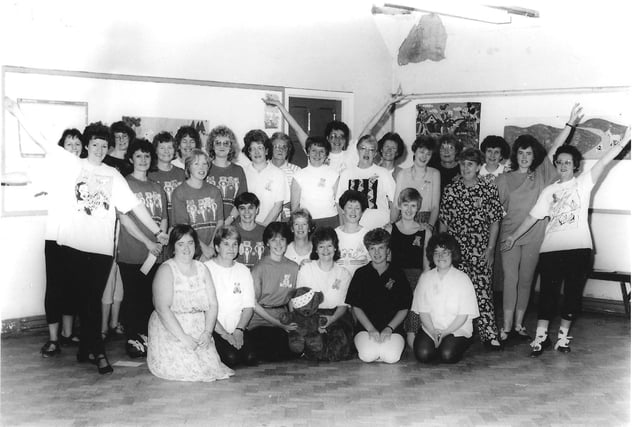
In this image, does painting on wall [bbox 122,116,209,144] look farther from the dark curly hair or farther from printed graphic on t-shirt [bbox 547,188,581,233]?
printed graphic on t-shirt [bbox 547,188,581,233]

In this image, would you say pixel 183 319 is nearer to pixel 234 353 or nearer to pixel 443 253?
pixel 234 353

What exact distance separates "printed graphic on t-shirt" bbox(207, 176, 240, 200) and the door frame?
209 cm

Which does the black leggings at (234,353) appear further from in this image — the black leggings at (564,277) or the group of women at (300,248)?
the black leggings at (564,277)

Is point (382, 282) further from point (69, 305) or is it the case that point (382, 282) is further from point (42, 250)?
point (42, 250)

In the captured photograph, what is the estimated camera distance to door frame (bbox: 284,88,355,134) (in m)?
8.00

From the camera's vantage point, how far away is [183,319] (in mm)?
5035

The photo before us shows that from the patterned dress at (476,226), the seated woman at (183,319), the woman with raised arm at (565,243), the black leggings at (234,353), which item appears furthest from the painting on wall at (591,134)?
the seated woman at (183,319)

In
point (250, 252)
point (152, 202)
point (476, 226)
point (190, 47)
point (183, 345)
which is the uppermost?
point (190, 47)

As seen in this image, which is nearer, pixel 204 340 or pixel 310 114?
pixel 204 340

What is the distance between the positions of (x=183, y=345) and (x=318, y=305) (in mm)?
1034

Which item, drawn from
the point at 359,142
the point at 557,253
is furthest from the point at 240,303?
the point at 557,253

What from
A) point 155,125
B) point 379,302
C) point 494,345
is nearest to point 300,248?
point 379,302

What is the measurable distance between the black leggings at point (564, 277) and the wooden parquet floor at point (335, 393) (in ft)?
1.13

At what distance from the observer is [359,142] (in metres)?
6.37
